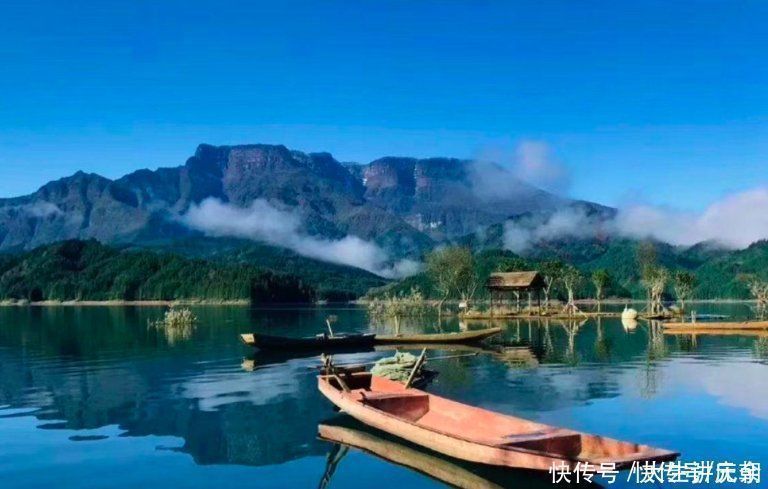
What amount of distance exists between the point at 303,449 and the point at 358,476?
3.62 metres

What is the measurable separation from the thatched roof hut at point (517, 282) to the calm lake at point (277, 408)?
3957cm

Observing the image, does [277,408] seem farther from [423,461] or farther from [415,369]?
[423,461]

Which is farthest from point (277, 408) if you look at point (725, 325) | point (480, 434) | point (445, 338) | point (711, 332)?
point (725, 325)

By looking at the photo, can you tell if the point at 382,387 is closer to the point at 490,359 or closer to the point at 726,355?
the point at 490,359

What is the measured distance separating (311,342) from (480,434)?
37209 millimetres

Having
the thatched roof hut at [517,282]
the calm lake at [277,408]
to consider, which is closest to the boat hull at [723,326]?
the calm lake at [277,408]

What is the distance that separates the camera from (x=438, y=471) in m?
20.2

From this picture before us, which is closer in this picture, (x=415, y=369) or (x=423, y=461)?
(x=423, y=461)

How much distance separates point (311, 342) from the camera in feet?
189

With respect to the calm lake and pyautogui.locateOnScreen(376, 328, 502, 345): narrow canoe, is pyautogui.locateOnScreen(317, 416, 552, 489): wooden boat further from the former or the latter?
pyautogui.locateOnScreen(376, 328, 502, 345): narrow canoe

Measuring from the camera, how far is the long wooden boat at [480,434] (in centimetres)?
1698

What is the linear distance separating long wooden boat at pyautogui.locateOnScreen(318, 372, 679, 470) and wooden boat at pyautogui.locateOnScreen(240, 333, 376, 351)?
88.4ft

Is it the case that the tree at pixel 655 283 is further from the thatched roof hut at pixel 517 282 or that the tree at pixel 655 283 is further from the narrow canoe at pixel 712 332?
the narrow canoe at pixel 712 332

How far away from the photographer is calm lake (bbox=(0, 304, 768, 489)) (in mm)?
21109
